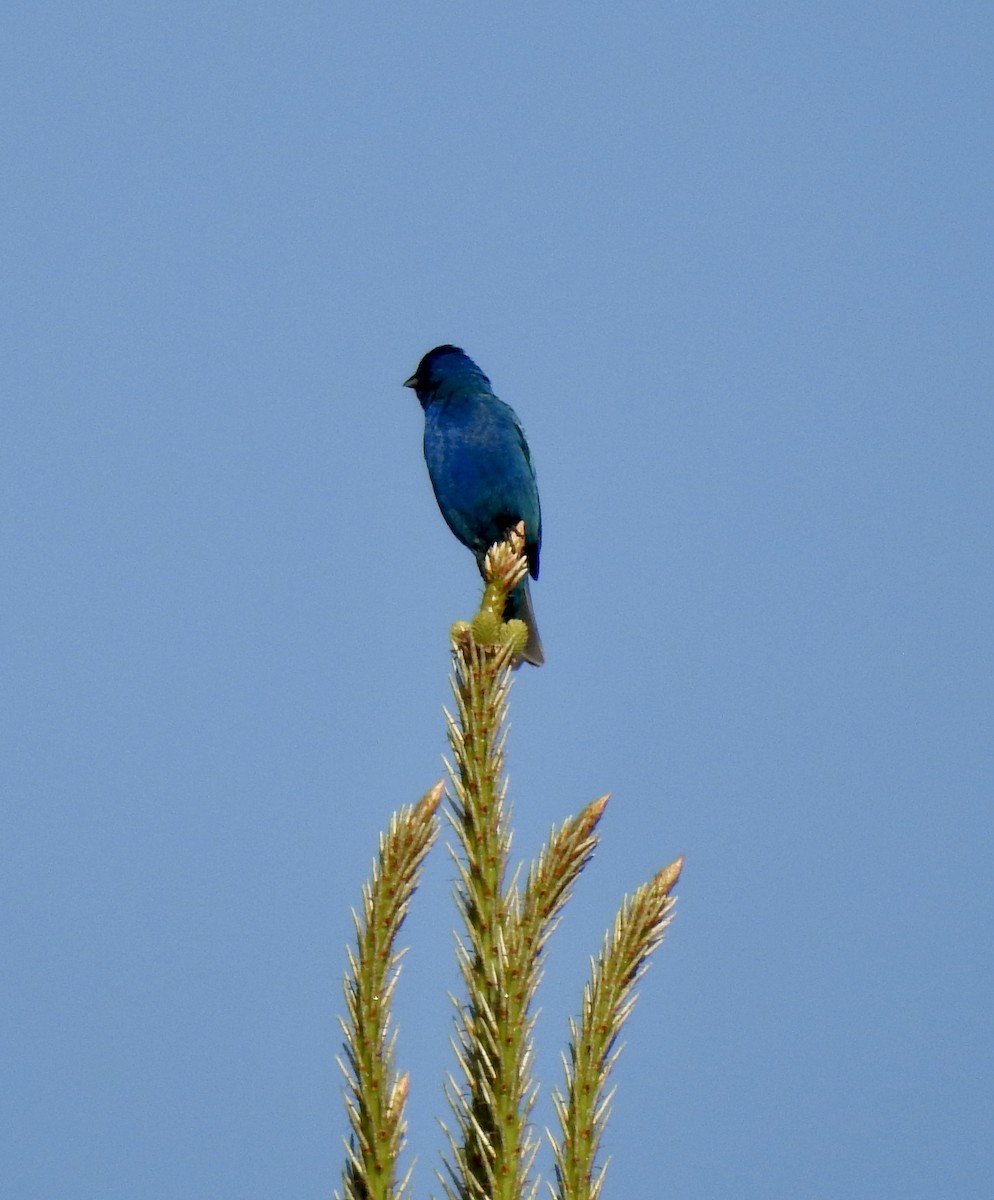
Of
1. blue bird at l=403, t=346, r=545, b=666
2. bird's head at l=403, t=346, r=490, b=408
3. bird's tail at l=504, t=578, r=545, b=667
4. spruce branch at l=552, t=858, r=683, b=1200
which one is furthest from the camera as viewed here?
bird's head at l=403, t=346, r=490, b=408

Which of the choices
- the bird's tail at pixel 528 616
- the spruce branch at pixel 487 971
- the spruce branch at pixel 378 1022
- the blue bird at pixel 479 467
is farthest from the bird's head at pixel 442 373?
the spruce branch at pixel 378 1022

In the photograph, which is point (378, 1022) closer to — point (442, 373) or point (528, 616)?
point (528, 616)

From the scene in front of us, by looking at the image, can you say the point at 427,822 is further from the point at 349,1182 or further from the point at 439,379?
the point at 439,379

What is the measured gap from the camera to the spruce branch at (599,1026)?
2580 mm

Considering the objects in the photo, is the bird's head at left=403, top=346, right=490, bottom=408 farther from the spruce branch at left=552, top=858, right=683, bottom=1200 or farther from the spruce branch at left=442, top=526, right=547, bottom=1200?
the spruce branch at left=552, top=858, right=683, bottom=1200

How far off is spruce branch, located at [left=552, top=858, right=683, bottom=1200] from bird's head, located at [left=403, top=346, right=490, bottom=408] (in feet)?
24.8

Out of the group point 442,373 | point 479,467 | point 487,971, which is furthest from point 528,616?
point 487,971

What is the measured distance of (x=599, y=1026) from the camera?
2689mm

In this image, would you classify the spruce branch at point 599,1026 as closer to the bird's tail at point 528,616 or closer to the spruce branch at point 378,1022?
the spruce branch at point 378,1022

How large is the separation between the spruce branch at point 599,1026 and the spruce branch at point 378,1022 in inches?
11.3

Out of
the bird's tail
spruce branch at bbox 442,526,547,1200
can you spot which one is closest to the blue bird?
the bird's tail

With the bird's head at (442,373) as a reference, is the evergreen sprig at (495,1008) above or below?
below

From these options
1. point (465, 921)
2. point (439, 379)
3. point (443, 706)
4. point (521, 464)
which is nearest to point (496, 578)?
point (443, 706)

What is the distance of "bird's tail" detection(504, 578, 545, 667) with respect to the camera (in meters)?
8.45
